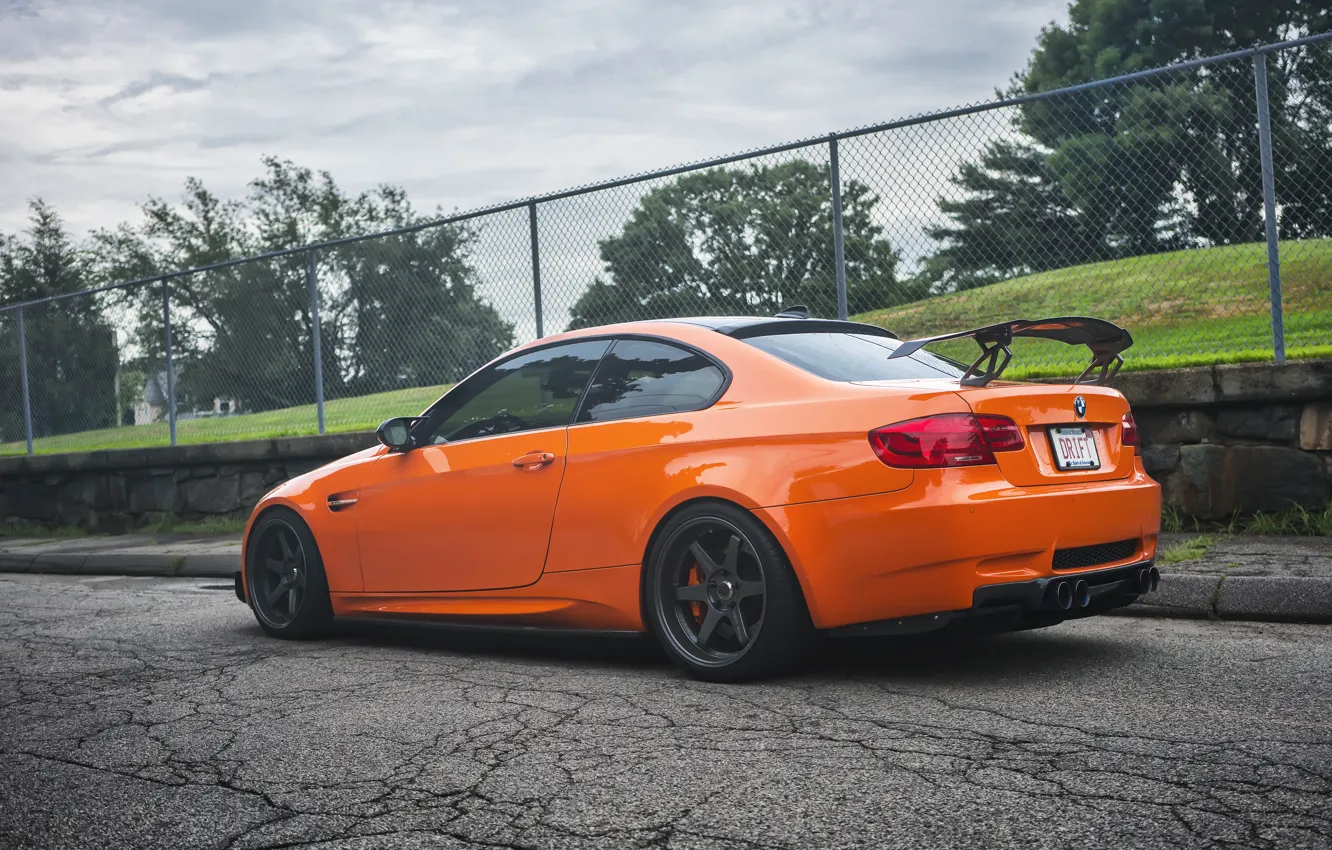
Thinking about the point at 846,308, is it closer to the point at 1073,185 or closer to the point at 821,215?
the point at 821,215

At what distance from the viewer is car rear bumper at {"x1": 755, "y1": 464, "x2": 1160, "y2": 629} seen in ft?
13.9

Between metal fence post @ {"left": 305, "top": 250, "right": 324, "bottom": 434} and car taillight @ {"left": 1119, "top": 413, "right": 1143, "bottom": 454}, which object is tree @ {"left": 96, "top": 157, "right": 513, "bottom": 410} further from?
car taillight @ {"left": 1119, "top": 413, "right": 1143, "bottom": 454}

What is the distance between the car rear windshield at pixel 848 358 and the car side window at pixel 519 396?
85 centimetres

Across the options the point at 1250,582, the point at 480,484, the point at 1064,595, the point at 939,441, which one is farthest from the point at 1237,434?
the point at 480,484

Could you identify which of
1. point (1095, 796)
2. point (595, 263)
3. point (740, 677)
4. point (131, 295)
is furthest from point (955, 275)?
point (131, 295)

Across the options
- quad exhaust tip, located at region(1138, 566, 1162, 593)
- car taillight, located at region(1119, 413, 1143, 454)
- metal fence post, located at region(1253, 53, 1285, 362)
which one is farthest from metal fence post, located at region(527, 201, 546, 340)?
quad exhaust tip, located at region(1138, 566, 1162, 593)

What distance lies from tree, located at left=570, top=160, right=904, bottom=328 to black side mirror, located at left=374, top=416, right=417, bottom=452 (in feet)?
11.8

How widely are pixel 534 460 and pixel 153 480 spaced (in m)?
9.88

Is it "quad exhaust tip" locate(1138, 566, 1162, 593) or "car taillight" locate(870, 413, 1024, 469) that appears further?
"quad exhaust tip" locate(1138, 566, 1162, 593)

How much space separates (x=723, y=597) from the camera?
15.4 ft

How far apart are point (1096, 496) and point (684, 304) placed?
524 cm

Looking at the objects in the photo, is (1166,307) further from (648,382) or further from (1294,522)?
(648,382)

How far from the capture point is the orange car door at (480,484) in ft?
17.5

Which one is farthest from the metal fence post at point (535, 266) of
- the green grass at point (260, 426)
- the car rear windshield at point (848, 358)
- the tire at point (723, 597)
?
the tire at point (723, 597)
